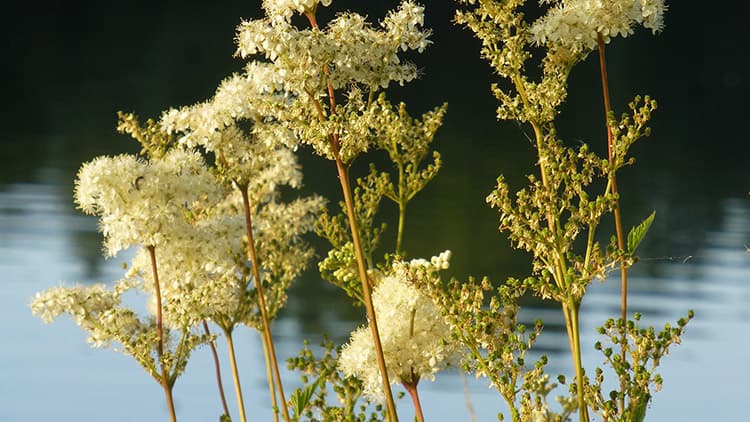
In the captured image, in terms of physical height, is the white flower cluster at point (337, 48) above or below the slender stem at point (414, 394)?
above

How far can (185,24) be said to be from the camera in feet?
163

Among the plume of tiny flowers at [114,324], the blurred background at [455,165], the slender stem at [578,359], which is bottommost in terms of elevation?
the slender stem at [578,359]

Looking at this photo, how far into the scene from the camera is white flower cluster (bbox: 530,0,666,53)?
9.89 feet

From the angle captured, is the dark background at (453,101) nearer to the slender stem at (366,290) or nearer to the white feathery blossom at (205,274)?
the white feathery blossom at (205,274)

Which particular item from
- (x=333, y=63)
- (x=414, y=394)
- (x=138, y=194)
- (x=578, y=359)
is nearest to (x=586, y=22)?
(x=333, y=63)

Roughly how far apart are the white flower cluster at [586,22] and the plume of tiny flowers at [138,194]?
953 millimetres

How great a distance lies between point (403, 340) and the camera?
3.10m

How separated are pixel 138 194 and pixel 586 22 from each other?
1.17m

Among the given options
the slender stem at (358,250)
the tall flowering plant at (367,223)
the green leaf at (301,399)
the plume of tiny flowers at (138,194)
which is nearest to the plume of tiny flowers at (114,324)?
the tall flowering plant at (367,223)

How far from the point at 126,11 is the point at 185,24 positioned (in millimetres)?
6010

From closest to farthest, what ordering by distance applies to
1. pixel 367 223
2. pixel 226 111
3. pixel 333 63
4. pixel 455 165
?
pixel 333 63
pixel 226 111
pixel 367 223
pixel 455 165

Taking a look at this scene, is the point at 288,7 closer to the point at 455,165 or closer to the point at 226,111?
the point at 226,111

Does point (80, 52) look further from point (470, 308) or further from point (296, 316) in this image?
point (470, 308)

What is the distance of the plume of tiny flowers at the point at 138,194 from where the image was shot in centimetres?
314
